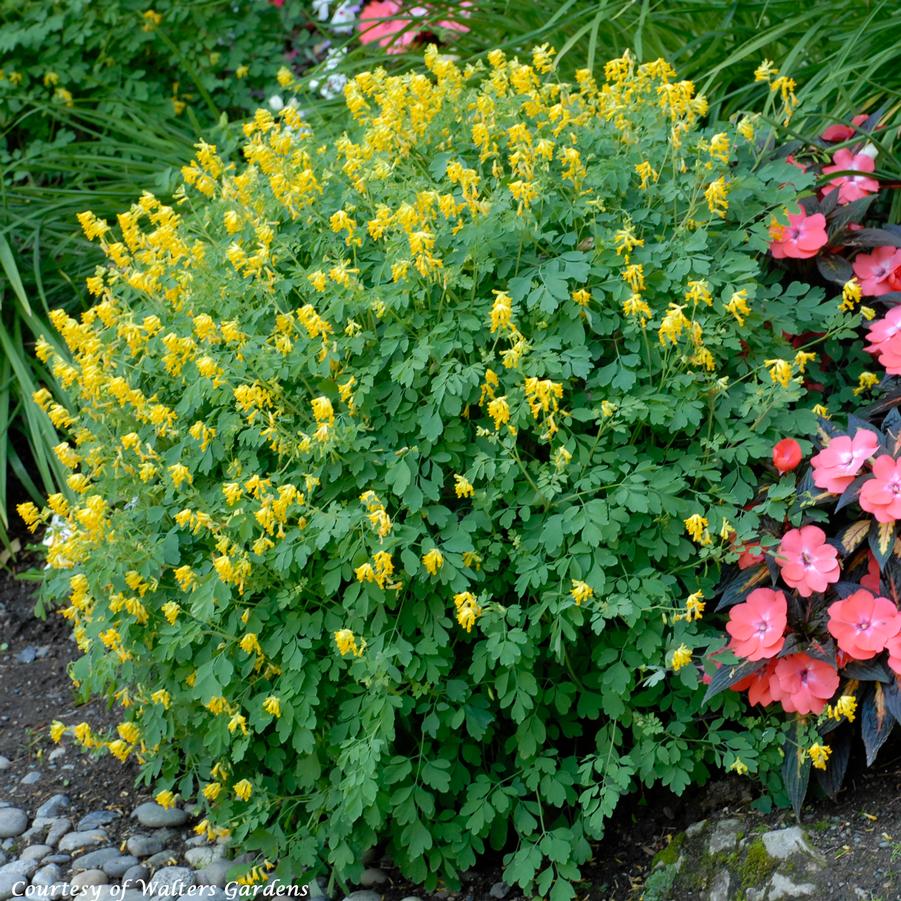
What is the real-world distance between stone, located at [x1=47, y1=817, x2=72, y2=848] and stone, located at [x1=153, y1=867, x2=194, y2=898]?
321mm

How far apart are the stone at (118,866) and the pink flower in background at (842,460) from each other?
183 centimetres

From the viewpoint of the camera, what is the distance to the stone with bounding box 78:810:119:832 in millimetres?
3084

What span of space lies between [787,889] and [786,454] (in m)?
0.90

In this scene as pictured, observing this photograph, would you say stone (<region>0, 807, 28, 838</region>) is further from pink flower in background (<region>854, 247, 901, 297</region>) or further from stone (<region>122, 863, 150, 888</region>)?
pink flower in background (<region>854, 247, 901, 297</region>)

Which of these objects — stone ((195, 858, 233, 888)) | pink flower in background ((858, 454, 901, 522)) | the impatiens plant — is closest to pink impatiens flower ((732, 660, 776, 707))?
the impatiens plant

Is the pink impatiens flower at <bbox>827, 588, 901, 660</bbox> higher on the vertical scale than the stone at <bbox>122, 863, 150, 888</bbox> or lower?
higher

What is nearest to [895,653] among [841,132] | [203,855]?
[841,132]

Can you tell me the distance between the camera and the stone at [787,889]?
231 centimetres

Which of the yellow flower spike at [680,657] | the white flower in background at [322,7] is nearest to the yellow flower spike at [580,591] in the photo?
the yellow flower spike at [680,657]

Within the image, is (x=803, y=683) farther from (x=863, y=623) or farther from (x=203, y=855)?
(x=203, y=855)

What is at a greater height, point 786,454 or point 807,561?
point 786,454

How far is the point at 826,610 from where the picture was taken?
8.39ft

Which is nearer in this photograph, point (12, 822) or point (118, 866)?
point (118, 866)

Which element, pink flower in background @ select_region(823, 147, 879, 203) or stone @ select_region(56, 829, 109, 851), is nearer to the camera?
stone @ select_region(56, 829, 109, 851)
